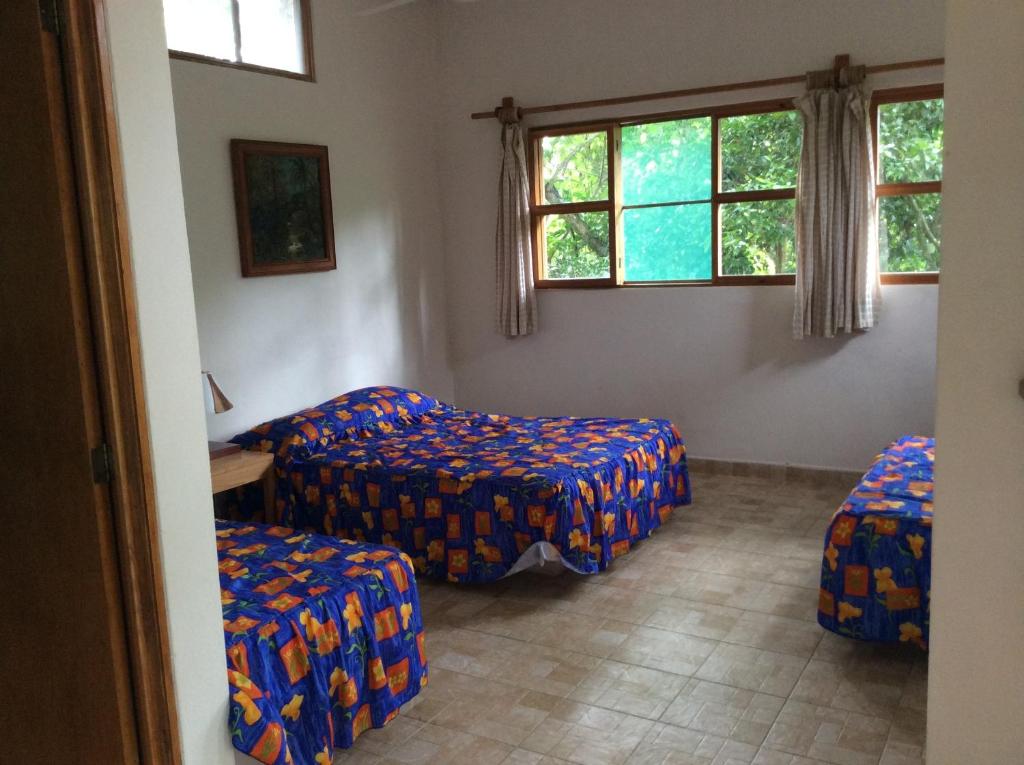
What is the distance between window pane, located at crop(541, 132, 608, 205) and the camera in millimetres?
5379

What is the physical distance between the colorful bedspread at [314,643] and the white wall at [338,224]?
1.88 m

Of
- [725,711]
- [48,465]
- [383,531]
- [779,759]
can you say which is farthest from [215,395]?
[779,759]

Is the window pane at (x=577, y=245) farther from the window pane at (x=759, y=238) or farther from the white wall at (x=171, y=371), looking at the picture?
the white wall at (x=171, y=371)

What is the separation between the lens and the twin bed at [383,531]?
2.30 m

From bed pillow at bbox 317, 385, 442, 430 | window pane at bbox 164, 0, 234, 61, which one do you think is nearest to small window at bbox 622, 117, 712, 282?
bed pillow at bbox 317, 385, 442, 430

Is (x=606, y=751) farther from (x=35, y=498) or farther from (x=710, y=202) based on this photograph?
(x=710, y=202)

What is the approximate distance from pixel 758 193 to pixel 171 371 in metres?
3.79

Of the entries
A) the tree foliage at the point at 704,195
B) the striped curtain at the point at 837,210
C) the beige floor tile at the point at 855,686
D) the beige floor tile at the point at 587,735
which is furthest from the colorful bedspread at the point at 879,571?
the tree foliage at the point at 704,195

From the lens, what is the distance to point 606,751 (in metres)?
2.49

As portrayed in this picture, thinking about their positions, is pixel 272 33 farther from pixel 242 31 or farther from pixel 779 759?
pixel 779 759

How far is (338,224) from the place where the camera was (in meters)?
5.05

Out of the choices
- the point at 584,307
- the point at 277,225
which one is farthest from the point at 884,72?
the point at 277,225

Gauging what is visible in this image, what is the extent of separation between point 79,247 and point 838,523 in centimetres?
234

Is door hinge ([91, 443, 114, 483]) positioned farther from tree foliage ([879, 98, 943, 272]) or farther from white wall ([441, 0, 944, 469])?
tree foliage ([879, 98, 943, 272])
